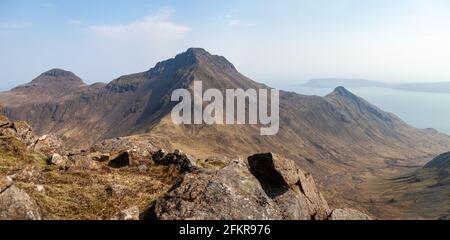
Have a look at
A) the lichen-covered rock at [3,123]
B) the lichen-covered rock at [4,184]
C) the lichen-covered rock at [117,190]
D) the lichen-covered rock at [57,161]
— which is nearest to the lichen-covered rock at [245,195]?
the lichen-covered rock at [117,190]

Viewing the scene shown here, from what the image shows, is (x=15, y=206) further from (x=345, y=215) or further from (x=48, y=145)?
(x=48, y=145)

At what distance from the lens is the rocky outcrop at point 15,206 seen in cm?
1969

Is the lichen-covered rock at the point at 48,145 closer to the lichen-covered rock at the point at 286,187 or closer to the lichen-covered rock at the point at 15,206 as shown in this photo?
the lichen-covered rock at the point at 15,206

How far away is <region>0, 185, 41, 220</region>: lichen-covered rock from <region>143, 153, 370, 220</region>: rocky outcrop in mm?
6403

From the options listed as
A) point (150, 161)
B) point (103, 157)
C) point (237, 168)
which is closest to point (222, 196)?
point (237, 168)

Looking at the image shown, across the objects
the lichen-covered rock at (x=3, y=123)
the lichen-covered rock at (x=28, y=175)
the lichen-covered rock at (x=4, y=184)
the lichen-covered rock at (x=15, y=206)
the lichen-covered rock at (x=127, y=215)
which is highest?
the lichen-covered rock at (x=3, y=123)

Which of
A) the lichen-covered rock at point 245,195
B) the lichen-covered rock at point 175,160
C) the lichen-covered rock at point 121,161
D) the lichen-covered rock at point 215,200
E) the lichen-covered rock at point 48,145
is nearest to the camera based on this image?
the lichen-covered rock at point 215,200

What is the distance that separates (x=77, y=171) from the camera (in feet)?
111

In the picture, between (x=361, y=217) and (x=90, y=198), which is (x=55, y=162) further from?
(x=361, y=217)

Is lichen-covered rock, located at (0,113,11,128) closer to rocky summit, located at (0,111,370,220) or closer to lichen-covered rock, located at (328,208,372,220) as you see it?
rocky summit, located at (0,111,370,220)

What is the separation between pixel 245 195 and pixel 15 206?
13234 millimetres

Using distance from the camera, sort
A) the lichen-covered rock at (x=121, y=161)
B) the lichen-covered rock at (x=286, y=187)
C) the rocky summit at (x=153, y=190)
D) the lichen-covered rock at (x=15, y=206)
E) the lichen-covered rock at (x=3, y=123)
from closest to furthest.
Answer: the lichen-covered rock at (x=15, y=206) → the rocky summit at (x=153, y=190) → the lichen-covered rock at (x=286, y=187) → the lichen-covered rock at (x=121, y=161) → the lichen-covered rock at (x=3, y=123)

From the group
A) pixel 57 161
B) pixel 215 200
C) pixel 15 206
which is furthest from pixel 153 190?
pixel 15 206
